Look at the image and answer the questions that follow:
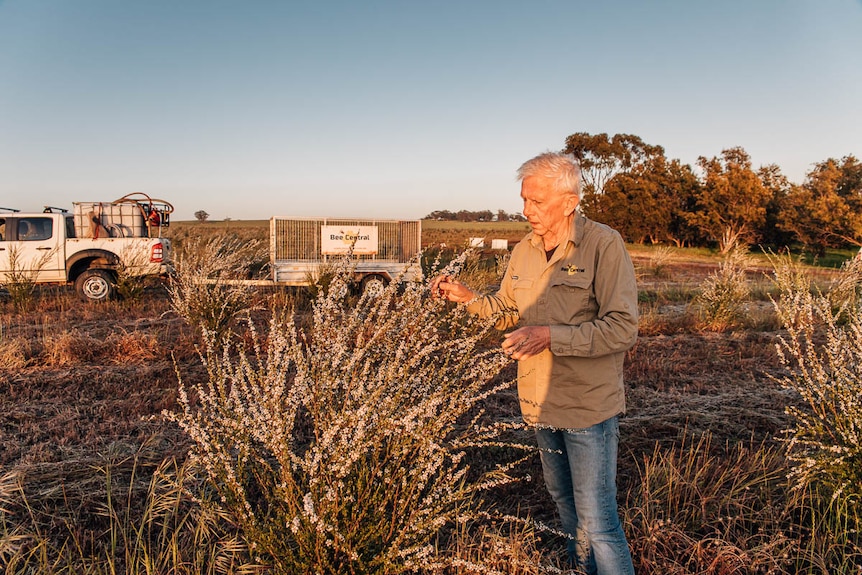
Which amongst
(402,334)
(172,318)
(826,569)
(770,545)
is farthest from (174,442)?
(172,318)

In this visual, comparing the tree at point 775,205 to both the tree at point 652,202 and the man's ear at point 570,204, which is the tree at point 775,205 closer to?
the tree at point 652,202

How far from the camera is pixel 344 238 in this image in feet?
35.0

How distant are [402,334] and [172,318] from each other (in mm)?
7424

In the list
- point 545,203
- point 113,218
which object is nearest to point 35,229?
point 113,218

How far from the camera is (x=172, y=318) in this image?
860 cm

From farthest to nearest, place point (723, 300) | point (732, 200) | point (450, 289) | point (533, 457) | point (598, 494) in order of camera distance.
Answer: point (732, 200) → point (723, 300) → point (533, 457) → point (450, 289) → point (598, 494)

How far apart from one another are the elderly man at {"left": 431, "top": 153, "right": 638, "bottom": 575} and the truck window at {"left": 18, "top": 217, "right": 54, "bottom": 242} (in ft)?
35.8

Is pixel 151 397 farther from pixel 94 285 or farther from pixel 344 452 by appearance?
pixel 94 285

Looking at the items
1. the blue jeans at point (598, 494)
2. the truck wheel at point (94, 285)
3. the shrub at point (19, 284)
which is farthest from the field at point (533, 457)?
the truck wheel at point (94, 285)

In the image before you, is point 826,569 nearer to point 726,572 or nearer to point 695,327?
point 726,572

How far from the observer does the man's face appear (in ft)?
7.02

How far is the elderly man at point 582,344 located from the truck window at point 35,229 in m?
10.9

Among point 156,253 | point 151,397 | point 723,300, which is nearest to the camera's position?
point 151,397

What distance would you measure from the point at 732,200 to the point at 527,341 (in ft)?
121
